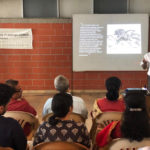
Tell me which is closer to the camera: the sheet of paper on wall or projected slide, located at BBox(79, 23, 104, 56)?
projected slide, located at BBox(79, 23, 104, 56)

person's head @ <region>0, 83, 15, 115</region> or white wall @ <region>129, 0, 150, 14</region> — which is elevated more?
white wall @ <region>129, 0, 150, 14</region>

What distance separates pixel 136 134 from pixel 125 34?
4111 mm

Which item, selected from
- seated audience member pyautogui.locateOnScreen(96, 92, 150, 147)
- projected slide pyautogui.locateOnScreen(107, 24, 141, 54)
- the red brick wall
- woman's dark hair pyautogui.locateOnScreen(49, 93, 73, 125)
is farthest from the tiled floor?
seated audience member pyautogui.locateOnScreen(96, 92, 150, 147)

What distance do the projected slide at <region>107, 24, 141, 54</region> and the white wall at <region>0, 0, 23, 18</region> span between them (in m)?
2.10

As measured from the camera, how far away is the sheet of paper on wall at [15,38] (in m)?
5.42

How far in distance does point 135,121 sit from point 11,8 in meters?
4.71

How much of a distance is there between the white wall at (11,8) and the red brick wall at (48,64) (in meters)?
0.22

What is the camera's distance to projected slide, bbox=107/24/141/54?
5.32 meters

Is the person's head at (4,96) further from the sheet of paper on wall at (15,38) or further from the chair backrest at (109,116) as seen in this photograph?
the sheet of paper on wall at (15,38)

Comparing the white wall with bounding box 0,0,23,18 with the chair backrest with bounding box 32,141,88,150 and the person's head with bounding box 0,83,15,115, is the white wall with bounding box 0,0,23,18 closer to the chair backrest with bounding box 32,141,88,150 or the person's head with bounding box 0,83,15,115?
the person's head with bounding box 0,83,15,115

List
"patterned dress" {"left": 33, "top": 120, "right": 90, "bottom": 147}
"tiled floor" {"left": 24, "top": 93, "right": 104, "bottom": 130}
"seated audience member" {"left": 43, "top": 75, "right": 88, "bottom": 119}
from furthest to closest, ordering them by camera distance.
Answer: "tiled floor" {"left": 24, "top": 93, "right": 104, "bottom": 130}, "seated audience member" {"left": 43, "top": 75, "right": 88, "bottom": 119}, "patterned dress" {"left": 33, "top": 120, "right": 90, "bottom": 147}

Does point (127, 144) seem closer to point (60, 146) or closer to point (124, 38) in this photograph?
point (60, 146)

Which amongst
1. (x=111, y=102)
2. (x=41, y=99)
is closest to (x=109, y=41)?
(x=41, y=99)

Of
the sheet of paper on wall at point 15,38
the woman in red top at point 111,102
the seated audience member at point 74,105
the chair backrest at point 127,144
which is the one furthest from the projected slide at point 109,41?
the chair backrest at point 127,144
